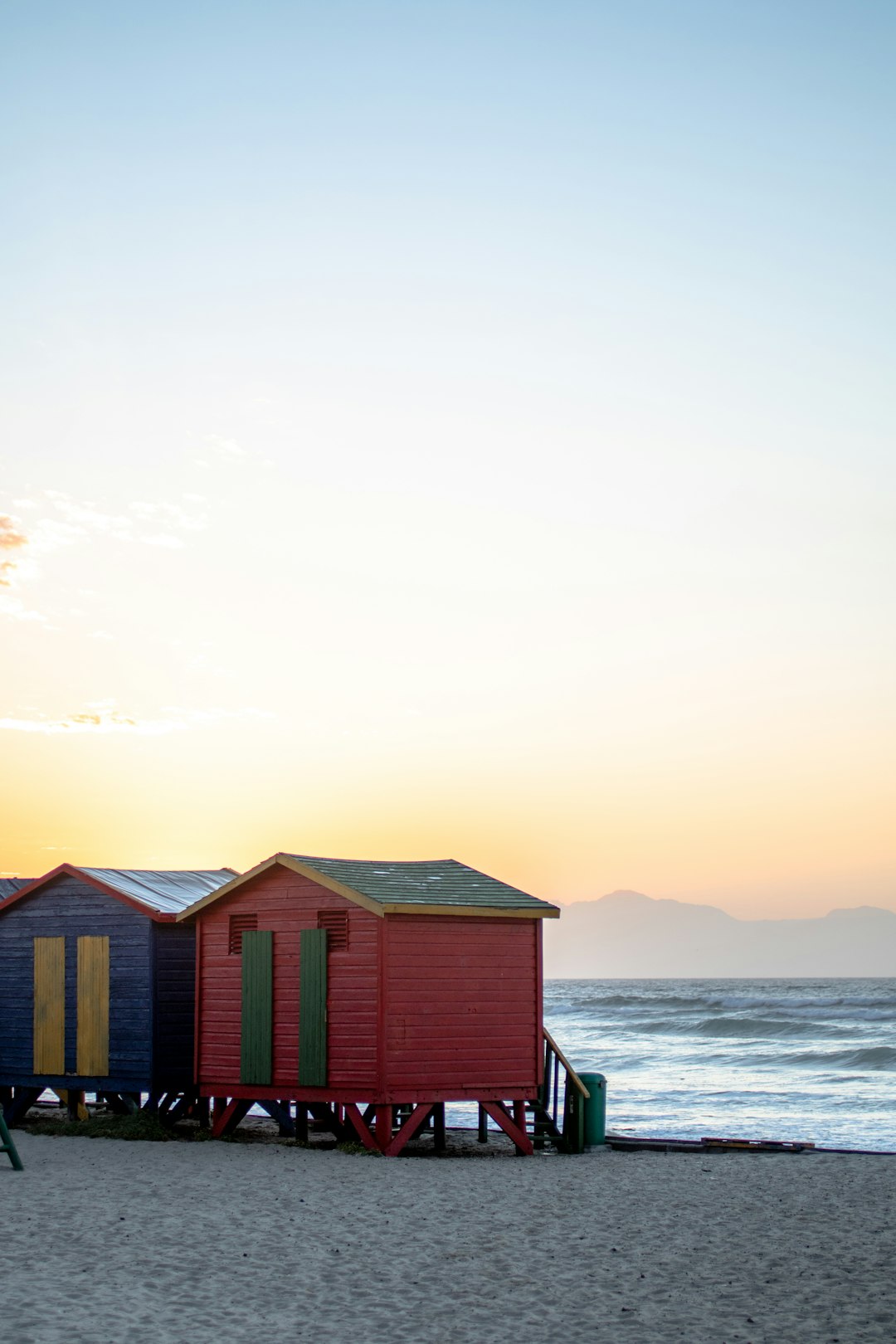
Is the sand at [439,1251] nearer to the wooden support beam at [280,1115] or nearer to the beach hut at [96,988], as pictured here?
the wooden support beam at [280,1115]

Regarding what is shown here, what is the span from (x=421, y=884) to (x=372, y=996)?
190cm

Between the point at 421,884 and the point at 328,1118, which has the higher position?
the point at 421,884

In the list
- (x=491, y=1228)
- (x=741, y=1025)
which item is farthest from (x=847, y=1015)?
(x=491, y=1228)

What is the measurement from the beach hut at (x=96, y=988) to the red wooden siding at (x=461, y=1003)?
4787 millimetres

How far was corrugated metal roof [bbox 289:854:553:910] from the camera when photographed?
18.5 meters

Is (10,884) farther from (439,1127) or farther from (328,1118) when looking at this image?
(439,1127)

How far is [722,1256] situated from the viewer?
37.3ft

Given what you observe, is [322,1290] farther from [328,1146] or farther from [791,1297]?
[328,1146]

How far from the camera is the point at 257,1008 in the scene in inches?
767

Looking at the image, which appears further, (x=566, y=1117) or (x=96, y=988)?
(x=96, y=988)

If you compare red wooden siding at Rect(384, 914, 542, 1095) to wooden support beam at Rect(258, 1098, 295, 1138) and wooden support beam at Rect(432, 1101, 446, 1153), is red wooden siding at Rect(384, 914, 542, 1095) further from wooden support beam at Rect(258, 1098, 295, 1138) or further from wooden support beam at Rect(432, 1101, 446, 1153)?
wooden support beam at Rect(258, 1098, 295, 1138)

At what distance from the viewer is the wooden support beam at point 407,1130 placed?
18.0m

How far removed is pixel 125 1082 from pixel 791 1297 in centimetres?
1355

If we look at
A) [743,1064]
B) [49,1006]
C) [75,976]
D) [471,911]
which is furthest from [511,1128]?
[743,1064]
